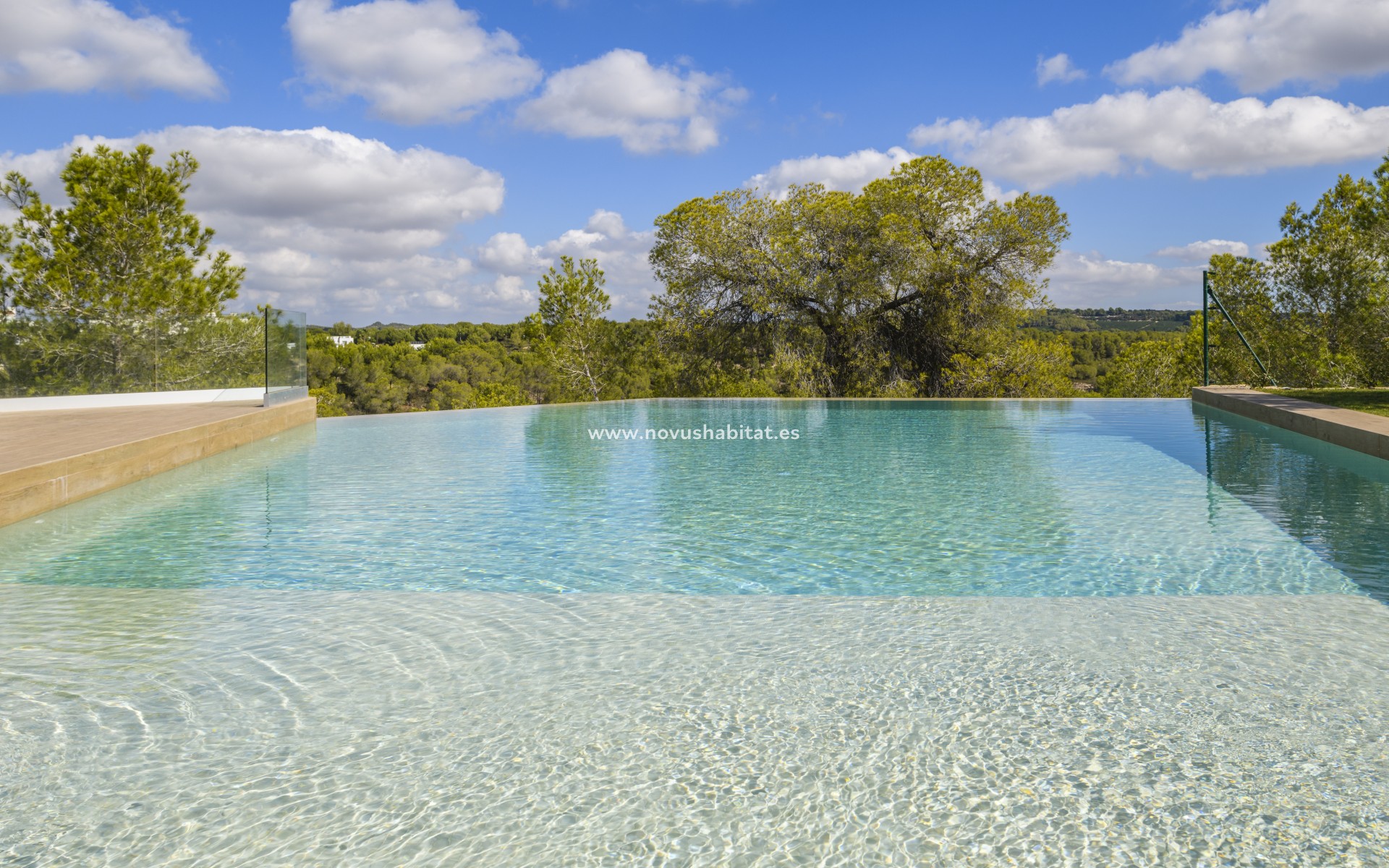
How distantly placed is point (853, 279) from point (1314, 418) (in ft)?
37.2

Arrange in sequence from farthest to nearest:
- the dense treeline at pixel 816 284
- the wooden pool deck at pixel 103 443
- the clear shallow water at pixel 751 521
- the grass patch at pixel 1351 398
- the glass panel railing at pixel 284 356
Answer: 1. the dense treeline at pixel 816 284
2. the glass panel railing at pixel 284 356
3. the grass patch at pixel 1351 398
4. the wooden pool deck at pixel 103 443
5. the clear shallow water at pixel 751 521

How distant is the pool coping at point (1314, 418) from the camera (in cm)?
665

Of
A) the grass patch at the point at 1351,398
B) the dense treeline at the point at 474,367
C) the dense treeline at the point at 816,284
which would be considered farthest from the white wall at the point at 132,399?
the grass patch at the point at 1351,398

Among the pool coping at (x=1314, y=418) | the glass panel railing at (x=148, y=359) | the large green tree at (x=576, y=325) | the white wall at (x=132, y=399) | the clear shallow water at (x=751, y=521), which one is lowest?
the clear shallow water at (x=751, y=521)

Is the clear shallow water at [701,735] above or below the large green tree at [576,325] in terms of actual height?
below

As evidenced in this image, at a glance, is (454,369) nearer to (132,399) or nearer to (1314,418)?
(132,399)

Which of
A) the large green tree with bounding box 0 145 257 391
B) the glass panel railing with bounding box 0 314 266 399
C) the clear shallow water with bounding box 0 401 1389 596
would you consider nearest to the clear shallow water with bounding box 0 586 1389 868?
the clear shallow water with bounding box 0 401 1389 596

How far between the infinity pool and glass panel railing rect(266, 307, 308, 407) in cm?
589

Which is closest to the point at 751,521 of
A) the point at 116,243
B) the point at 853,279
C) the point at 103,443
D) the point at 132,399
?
the point at 103,443

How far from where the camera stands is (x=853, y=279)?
1853cm

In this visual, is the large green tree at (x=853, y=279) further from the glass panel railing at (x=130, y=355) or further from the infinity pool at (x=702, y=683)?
the infinity pool at (x=702, y=683)

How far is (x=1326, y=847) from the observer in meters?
1.62

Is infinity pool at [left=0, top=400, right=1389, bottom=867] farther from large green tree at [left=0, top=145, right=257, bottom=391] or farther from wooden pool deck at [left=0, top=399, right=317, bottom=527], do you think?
large green tree at [left=0, top=145, right=257, bottom=391]

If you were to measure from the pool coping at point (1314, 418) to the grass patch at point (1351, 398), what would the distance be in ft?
0.66
